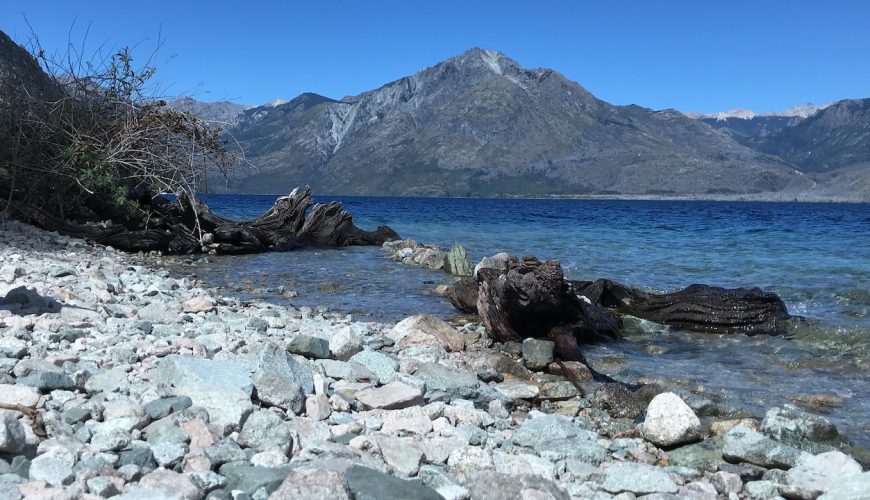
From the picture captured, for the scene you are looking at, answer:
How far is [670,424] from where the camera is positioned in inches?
224

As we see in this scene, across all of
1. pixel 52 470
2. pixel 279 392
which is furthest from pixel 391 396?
pixel 52 470

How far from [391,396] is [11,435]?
9.43 ft

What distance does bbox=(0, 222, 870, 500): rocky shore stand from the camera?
12.5 feet

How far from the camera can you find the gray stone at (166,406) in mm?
4605

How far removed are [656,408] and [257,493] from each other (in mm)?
3666

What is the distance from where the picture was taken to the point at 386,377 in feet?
21.9

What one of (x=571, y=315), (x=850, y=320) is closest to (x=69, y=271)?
(x=571, y=315)

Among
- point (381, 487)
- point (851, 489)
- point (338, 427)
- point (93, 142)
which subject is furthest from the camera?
point (93, 142)

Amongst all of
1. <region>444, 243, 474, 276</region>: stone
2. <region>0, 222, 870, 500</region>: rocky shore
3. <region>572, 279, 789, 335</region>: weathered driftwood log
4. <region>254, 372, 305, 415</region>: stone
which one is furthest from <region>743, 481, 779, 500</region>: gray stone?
<region>444, 243, 474, 276</region>: stone

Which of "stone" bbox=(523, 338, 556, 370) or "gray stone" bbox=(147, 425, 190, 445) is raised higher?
"gray stone" bbox=(147, 425, 190, 445)

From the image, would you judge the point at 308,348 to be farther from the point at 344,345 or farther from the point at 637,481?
the point at 637,481

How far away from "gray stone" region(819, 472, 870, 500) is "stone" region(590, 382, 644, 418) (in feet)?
7.78

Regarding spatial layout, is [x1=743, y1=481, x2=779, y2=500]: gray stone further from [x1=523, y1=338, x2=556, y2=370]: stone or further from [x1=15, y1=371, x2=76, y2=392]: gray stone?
[x1=15, y1=371, x2=76, y2=392]: gray stone

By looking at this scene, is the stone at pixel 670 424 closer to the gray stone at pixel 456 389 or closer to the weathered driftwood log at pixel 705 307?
the gray stone at pixel 456 389
